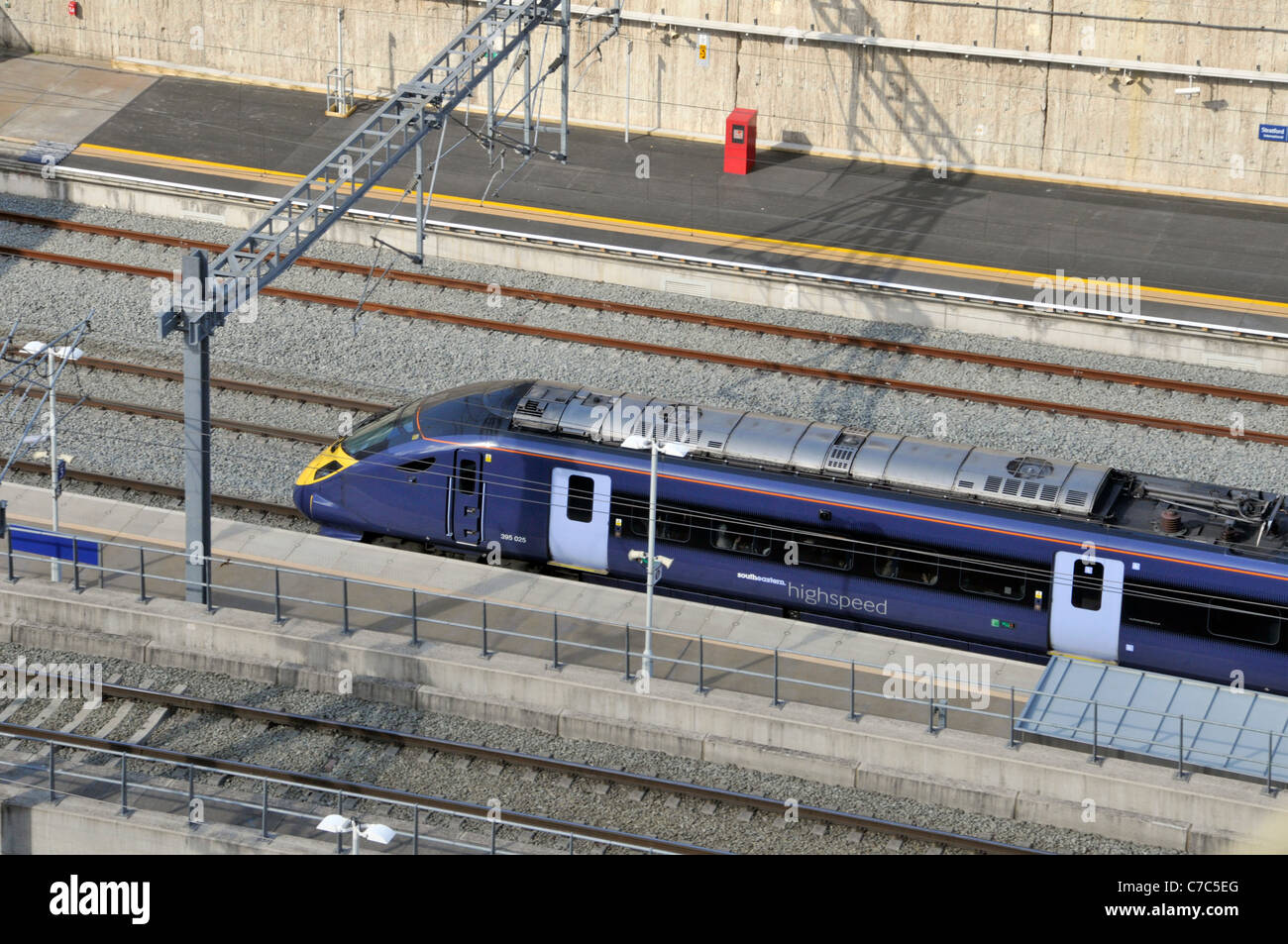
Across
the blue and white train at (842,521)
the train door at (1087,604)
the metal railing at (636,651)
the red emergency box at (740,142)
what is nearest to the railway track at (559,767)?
the metal railing at (636,651)

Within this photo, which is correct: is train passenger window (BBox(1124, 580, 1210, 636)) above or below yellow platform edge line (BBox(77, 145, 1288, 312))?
below

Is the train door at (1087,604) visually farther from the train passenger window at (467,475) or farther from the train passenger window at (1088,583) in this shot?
the train passenger window at (467,475)

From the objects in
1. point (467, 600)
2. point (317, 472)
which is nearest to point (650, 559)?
point (467, 600)

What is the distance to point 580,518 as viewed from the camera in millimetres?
29578

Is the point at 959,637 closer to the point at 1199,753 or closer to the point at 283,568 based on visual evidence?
the point at 1199,753

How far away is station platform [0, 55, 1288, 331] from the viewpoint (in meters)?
40.2

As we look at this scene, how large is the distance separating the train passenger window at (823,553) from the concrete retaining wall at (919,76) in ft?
63.9

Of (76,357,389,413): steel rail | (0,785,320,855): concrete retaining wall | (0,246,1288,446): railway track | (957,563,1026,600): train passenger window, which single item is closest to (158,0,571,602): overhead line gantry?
(0,785,320,855): concrete retaining wall

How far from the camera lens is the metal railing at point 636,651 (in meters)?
25.7

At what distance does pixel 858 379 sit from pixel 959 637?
910 cm

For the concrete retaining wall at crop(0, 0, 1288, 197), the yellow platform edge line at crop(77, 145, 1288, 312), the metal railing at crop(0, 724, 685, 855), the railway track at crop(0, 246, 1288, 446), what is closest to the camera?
the metal railing at crop(0, 724, 685, 855)

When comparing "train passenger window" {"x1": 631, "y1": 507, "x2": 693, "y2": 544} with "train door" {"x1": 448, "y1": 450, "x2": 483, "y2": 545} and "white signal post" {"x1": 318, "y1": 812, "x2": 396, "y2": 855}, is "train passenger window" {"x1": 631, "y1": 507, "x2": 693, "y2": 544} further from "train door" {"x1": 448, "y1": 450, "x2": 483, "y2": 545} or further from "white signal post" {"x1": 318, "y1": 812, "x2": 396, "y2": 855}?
"white signal post" {"x1": 318, "y1": 812, "x2": 396, "y2": 855}

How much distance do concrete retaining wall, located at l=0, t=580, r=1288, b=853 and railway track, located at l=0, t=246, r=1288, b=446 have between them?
10592 millimetres

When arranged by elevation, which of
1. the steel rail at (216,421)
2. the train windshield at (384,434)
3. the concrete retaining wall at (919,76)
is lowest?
the steel rail at (216,421)
